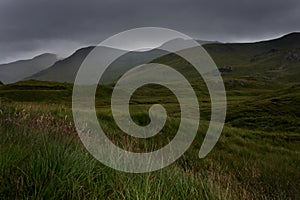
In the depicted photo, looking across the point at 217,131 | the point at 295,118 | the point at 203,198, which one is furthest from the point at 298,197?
the point at 295,118

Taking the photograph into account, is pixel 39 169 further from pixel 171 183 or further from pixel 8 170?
pixel 171 183

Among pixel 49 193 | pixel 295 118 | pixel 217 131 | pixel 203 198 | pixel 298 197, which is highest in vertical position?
pixel 49 193

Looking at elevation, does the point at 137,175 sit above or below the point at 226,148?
above

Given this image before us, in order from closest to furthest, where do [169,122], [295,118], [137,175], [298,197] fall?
[137,175] < [298,197] < [169,122] < [295,118]

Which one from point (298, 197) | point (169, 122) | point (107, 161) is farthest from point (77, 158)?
point (169, 122)

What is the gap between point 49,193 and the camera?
4.44m

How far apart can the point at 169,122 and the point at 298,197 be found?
1380 centimetres

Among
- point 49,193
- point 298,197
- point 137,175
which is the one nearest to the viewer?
point 49,193

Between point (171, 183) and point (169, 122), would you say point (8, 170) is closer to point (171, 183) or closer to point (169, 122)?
point (171, 183)

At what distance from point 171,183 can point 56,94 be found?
241 feet

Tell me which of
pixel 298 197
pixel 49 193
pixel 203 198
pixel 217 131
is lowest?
pixel 217 131

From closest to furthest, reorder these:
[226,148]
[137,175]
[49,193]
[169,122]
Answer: [49,193] → [137,175] → [226,148] → [169,122]

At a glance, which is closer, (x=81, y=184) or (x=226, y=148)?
(x=81, y=184)

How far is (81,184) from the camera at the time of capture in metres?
4.86
